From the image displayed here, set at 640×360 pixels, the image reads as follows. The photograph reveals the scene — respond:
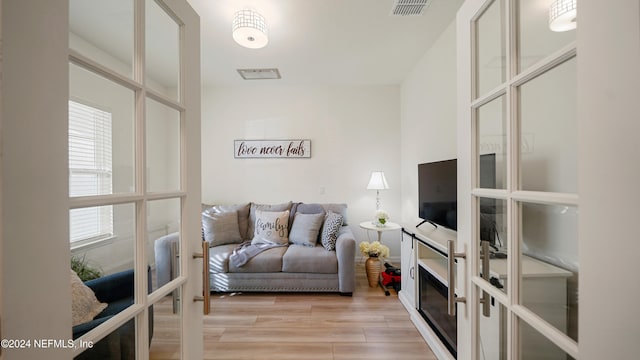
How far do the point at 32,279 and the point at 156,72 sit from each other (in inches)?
25.4

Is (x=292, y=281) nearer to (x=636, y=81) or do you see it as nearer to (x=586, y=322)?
(x=586, y=322)

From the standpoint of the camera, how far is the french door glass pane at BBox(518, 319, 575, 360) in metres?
0.60

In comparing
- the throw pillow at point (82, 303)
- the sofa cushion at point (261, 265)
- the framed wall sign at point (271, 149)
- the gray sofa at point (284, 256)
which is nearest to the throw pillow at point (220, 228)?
the gray sofa at point (284, 256)

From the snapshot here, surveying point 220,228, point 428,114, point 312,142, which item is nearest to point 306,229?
point 220,228

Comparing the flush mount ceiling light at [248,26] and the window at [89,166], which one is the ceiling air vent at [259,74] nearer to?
the flush mount ceiling light at [248,26]

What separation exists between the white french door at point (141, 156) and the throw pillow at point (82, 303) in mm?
37

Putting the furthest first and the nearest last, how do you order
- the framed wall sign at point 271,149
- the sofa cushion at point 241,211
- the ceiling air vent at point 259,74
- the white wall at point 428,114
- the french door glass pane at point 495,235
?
the framed wall sign at point 271,149, the sofa cushion at point 241,211, the ceiling air vent at point 259,74, the white wall at point 428,114, the french door glass pane at point 495,235

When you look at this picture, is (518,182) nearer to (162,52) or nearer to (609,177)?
(609,177)

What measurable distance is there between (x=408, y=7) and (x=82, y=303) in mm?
2573

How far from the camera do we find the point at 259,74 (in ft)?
11.0

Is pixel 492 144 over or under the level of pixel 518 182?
over

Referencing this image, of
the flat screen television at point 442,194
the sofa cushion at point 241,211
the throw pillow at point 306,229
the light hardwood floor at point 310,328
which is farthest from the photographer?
the sofa cushion at point 241,211


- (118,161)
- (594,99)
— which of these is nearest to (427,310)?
(594,99)

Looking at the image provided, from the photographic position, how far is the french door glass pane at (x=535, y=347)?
60 cm
